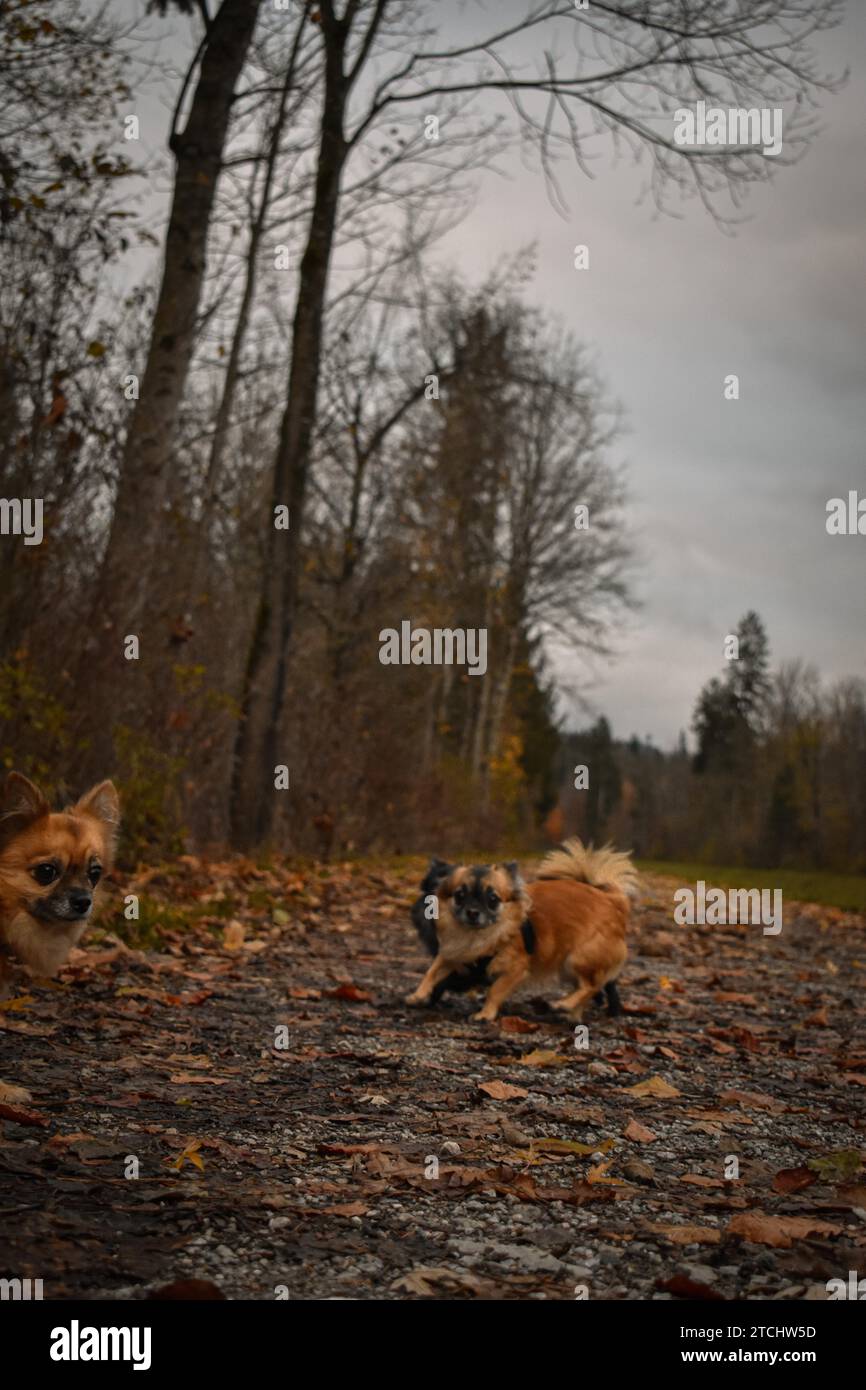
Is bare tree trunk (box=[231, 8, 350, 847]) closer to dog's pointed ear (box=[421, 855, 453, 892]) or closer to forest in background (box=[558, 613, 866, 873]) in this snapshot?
dog's pointed ear (box=[421, 855, 453, 892])

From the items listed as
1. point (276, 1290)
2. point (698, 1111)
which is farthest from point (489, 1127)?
point (276, 1290)

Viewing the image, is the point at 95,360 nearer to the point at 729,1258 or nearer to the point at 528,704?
the point at 729,1258

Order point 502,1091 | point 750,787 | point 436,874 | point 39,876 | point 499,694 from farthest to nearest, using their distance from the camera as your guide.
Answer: point 750,787
point 499,694
point 436,874
point 502,1091
point 39,876

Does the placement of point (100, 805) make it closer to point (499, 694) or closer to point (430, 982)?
point (430, 982)

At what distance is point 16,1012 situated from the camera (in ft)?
17.5

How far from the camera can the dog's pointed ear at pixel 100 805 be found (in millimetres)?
4969

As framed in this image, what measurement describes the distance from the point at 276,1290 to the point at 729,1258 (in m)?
1.26

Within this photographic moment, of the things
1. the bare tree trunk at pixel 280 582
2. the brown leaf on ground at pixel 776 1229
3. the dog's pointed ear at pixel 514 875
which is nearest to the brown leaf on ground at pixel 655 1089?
the brown leaf on ground at pixel 776 1229

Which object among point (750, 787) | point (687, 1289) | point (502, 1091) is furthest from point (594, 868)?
point (750, 787)

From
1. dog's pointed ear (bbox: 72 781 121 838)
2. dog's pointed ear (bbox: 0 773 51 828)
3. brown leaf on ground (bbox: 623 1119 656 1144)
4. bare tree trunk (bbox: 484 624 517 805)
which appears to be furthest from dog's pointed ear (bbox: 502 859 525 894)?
bare tree trunk (bbox: 484 624 517 805)

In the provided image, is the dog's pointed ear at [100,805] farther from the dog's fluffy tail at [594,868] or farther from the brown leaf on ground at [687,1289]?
the dog's fluffy tail at [594,868]

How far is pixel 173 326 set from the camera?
1098 centimetres

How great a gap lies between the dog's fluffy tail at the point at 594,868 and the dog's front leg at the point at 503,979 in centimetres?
122

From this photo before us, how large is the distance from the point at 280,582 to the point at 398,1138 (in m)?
10.4
